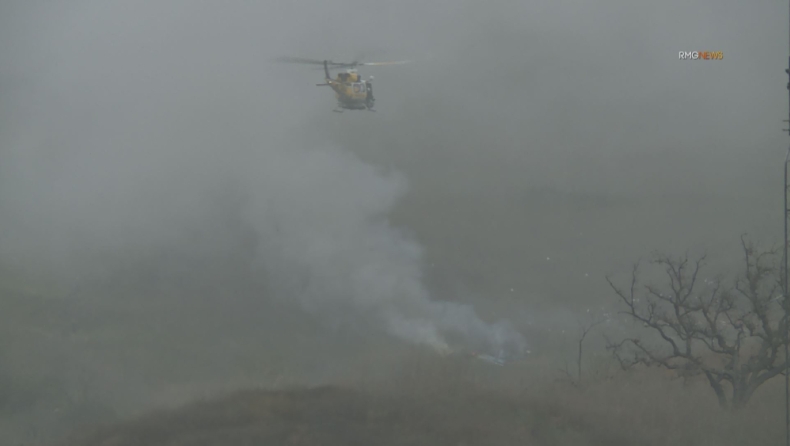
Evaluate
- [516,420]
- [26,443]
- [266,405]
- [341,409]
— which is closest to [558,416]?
[516,420]

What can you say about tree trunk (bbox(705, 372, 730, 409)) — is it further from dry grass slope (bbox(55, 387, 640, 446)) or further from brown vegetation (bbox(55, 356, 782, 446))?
dry grass slope (bbox(55, 387, 640, 446))

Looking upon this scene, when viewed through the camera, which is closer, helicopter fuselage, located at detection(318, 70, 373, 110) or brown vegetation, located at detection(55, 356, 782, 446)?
brown vegetation, located at detection(55, 356, 782, 446)

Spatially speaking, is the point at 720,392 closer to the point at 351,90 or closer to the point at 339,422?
the point at 339,422

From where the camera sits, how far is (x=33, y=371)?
1111 inches

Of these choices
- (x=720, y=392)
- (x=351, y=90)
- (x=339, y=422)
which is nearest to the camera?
(x=339, y=422)

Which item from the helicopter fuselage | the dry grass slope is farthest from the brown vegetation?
the helicopter fuselage

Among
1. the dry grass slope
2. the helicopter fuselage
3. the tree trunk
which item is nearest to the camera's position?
the dry grass slope

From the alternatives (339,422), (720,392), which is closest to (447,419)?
(339,422)

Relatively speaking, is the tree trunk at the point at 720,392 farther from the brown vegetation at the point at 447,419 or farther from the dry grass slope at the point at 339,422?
the dry grass slope at the point at 339,422

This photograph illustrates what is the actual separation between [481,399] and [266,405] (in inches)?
293

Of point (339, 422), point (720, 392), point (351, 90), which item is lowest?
point (720, 392)

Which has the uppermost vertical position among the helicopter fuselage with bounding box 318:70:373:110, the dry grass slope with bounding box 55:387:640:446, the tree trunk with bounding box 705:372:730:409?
the helicopter fuselage with bounding box 318:70:373:110

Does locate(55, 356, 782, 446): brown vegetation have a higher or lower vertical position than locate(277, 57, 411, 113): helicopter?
lower

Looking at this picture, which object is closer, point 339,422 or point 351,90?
point 339,422
